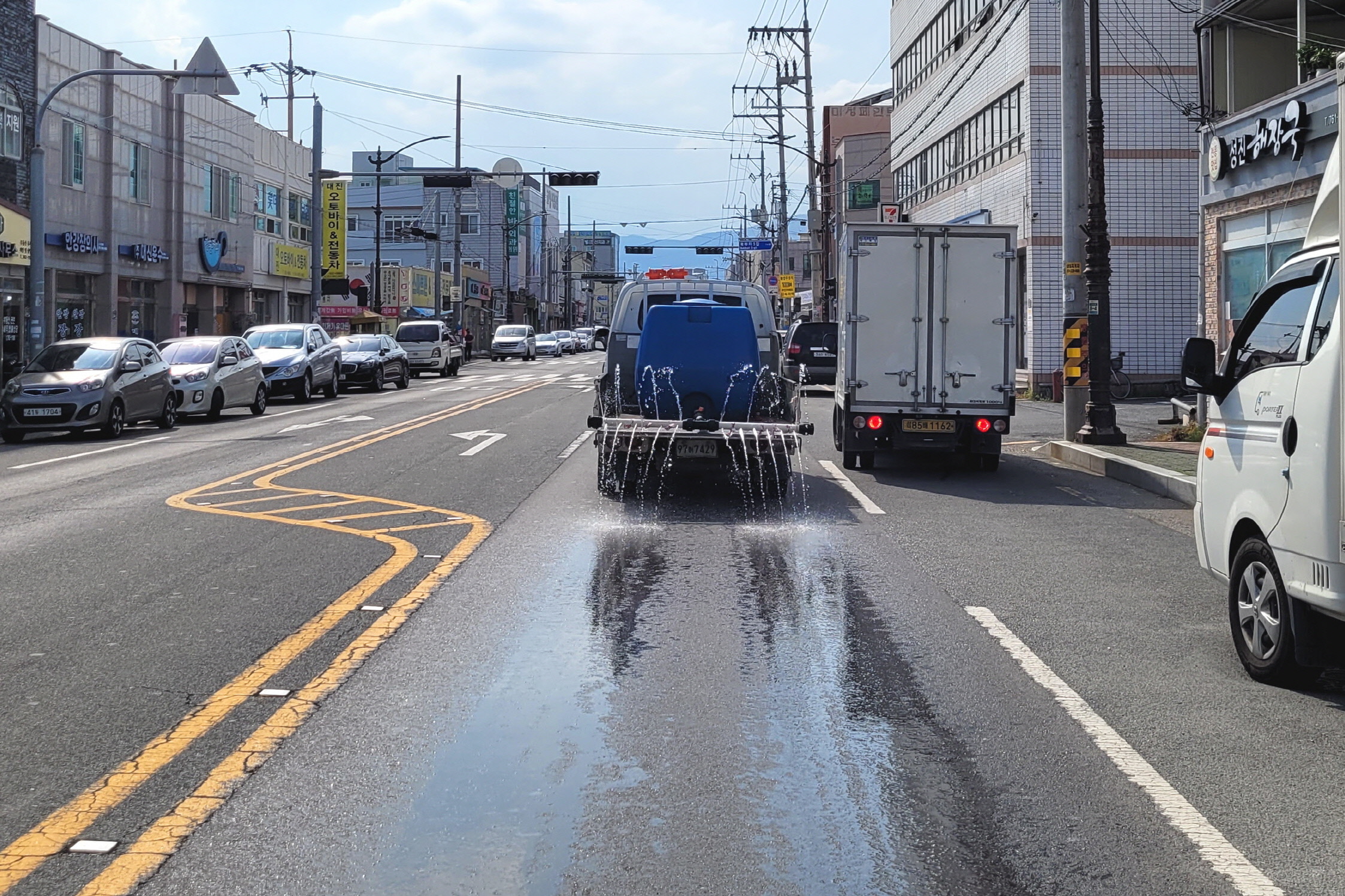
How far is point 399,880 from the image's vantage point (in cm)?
394

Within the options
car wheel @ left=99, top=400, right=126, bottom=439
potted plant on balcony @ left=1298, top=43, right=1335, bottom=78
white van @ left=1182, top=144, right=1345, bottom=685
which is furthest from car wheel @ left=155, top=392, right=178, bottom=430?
white van @ left=1182, top=144, right=1345, bottom=685

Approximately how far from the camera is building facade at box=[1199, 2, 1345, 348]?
1770 centimetres

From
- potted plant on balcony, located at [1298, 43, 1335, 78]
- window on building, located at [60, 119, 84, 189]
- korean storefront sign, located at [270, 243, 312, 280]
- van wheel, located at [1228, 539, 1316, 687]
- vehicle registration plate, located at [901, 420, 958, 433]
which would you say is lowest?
van wheel, located at [1228, 539, 1316, 687]

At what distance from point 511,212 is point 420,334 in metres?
59.5

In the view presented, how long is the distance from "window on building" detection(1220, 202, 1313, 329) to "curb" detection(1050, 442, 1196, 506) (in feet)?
8.78

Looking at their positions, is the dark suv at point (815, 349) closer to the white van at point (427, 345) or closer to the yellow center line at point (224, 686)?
the white van at point (427, 345)

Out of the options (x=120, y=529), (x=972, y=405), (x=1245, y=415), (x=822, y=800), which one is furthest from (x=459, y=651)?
(x=972, y=405)

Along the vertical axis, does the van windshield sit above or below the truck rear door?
above

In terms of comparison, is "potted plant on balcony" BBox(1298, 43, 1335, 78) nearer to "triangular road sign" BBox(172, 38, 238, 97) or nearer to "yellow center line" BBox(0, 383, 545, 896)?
"yellow center line" BBox(0, 383, 545, 896)

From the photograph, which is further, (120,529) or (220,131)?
(220,131)

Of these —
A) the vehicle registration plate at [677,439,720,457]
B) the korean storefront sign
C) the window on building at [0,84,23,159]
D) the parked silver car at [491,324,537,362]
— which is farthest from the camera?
the parked silver car at [491,324,537,362]

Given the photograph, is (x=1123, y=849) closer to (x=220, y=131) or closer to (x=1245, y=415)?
(x=1245, y=415)

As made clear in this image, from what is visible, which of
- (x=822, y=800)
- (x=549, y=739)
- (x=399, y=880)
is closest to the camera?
(x=399, y=880)

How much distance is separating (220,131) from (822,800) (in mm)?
46603
